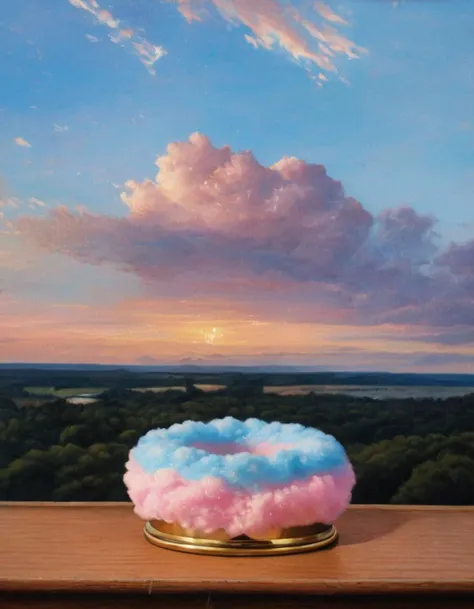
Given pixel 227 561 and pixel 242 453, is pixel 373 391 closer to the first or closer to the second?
pixel 242 453

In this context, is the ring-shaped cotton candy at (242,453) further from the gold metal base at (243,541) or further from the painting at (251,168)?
the painting at (251,168)

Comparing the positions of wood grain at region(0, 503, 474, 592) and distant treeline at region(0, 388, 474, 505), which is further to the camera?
distant treeline at region(0, 388, 474, 505)

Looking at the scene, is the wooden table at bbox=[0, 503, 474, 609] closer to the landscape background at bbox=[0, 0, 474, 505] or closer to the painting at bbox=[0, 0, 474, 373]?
the landscape background at bbox=[0, 0, 474, 505]

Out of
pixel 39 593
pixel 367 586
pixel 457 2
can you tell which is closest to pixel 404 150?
pixel 457 2

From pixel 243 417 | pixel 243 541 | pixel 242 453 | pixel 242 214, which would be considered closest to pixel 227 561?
pixel 243 541

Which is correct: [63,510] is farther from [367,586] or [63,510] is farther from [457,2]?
[457,2]

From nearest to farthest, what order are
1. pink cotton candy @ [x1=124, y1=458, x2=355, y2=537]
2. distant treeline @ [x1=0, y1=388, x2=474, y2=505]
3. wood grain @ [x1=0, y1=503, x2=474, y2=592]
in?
wood grain @ [x1=0, y1=503, x2=474, y2=592]
pink cotton candy @ [x1=124, y1=458, x2=355, y2=537]
distant treeline @ [x1=0, y1=388, x2=474, y2=505]

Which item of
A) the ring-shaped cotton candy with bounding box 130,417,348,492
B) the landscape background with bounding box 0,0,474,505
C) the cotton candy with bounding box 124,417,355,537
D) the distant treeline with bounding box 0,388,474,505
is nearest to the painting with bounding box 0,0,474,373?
the landscape background with bounding box 0,0,474,505
